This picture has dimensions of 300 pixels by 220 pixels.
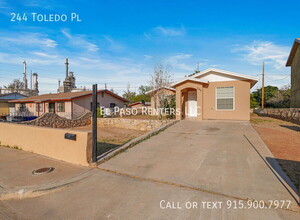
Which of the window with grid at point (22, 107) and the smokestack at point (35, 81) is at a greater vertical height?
the smokestack at point (35, 81)

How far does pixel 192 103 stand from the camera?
14.1 metres

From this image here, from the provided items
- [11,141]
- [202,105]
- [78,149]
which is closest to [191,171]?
[78,149]

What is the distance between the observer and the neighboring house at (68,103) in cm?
1975

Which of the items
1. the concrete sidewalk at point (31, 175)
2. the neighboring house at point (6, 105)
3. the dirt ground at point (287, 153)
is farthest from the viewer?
the neighboring house at point (6, 105)

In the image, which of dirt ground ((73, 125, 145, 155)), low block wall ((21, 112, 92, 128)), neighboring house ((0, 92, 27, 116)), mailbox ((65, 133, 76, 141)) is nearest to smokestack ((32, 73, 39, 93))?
neighboring house ((0, 92, 27, 116))

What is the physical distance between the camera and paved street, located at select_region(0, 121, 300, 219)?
2928 mm

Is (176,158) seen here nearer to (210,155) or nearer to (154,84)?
(210,155)

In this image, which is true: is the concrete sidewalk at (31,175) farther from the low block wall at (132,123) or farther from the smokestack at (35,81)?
the smokestack at (35,81)

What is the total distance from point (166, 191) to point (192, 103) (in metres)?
11.3

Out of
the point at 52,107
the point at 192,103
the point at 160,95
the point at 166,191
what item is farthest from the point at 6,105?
the point at 166,191

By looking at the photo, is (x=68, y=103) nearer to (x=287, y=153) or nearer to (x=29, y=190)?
(x=29, y=190)

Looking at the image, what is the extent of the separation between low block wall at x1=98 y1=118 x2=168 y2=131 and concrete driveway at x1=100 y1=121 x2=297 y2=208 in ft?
20.3

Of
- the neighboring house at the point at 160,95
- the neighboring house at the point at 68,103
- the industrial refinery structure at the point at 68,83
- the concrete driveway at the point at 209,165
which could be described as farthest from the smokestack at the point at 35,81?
the concrete driveway at the point at 209,165

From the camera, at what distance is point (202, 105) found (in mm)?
12867
